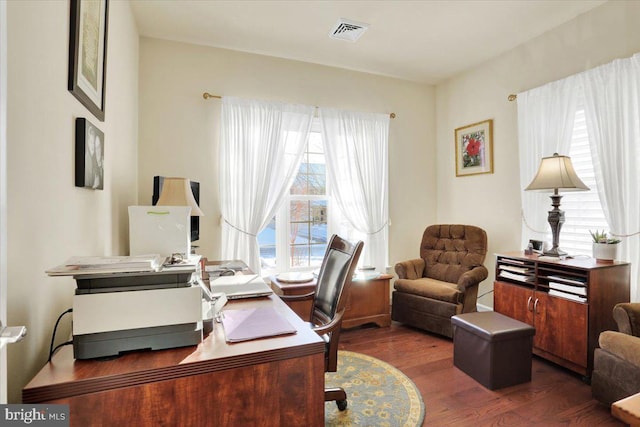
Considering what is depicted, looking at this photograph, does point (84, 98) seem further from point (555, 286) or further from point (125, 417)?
point (555, 286)

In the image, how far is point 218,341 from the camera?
3.74ft

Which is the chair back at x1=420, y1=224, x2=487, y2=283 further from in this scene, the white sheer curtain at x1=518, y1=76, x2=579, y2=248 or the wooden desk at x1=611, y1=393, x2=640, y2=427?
the wooden desk at x1=611, y1=393, x2=640, y2=427

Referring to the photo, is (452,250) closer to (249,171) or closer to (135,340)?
(249,171)

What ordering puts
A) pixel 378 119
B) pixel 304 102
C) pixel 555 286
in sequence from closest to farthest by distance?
pixel 555 286 < pixel 304 102 < pixel 378 119

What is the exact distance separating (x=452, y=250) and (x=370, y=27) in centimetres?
234

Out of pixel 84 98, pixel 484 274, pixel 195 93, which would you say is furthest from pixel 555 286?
pixel 195 93

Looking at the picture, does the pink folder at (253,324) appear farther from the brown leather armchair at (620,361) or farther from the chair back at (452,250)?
the chair back at (452,250)

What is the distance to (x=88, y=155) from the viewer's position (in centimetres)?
146

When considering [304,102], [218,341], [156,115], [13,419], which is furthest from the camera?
[304,102]

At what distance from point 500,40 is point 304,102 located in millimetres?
1991

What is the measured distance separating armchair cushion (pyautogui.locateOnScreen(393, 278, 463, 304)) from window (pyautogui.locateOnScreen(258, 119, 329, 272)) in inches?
39.2

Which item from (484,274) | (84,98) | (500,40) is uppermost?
(500,40)

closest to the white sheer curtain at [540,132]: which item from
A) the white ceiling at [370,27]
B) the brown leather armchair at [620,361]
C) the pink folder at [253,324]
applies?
the white ceiling at [370,27]

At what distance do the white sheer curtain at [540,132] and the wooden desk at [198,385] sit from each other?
277 centimetres
